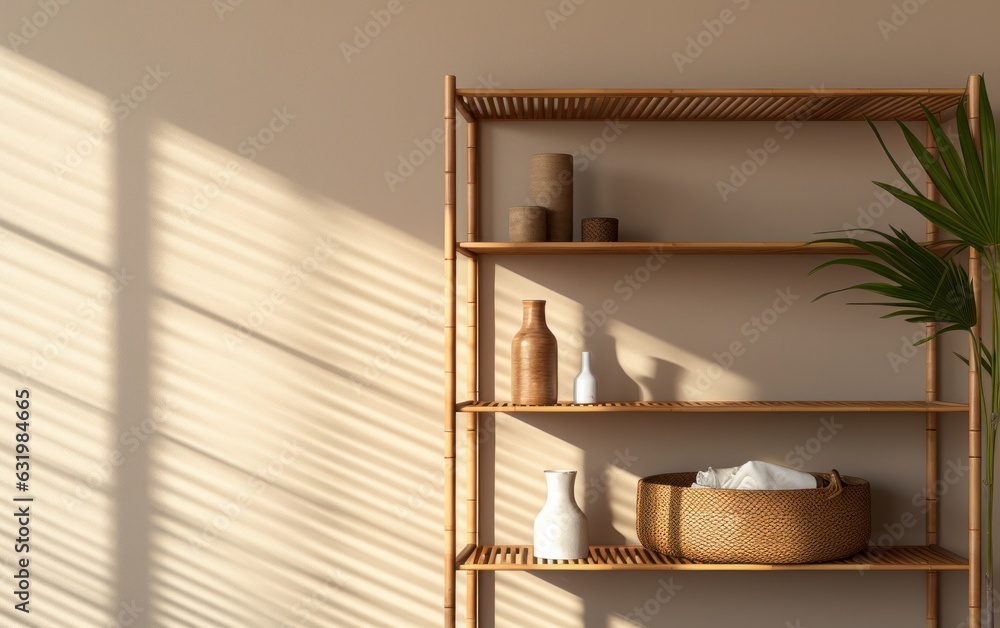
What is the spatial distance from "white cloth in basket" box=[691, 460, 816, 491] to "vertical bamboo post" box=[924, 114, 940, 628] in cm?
41

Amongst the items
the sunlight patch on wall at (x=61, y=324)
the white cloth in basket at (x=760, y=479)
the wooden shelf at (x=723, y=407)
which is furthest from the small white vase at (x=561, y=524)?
the sunlight patch on wall at (x=61, y=324)

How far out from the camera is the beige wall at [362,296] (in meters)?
2.40

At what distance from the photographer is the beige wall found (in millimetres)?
2398

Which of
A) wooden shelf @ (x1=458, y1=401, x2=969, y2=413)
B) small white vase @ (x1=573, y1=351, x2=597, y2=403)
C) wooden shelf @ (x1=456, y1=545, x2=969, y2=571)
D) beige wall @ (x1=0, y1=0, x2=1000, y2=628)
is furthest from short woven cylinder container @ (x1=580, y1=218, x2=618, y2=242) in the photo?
wooden shelf @ (x1=456, y1=545, x2=969, y2=571)

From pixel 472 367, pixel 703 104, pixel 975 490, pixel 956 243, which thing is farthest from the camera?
pixel 472 367

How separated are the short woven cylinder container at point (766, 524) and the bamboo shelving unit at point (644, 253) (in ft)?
0.12

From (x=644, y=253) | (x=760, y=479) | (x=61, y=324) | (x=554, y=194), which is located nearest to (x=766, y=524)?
(x=760, y=479)

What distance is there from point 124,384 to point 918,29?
242cm

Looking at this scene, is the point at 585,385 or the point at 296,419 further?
the point at 296,419

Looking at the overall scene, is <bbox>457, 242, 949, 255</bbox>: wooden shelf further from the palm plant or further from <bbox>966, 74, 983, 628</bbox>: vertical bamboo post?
<bbox>966, 74, 983, 628</bbox>: vertical bamboo post

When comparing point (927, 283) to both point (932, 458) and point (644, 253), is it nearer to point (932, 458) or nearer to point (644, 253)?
point (932, 458)

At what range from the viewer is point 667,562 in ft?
7.06

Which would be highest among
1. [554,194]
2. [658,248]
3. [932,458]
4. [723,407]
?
[554,194]

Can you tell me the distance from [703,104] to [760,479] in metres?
0.97
